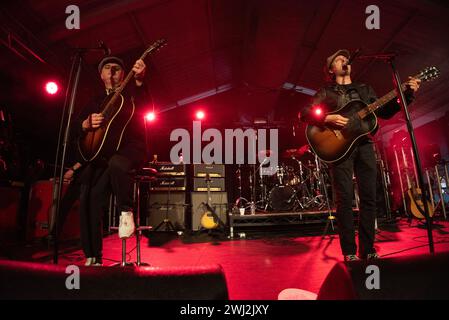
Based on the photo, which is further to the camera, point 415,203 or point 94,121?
point 415,203

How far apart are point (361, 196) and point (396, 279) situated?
75.7 inches

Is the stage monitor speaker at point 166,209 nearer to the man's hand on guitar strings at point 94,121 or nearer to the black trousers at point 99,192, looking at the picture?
the black trousers at point 99,192

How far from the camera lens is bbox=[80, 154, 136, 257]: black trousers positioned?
211 cm

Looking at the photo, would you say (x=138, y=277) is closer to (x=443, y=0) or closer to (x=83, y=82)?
(x=83, y=82)

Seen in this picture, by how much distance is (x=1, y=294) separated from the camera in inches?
20.8

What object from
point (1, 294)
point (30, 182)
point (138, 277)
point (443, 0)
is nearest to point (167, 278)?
point (138, 277)

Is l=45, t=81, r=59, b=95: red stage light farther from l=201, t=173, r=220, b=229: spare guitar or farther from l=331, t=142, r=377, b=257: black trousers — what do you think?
l=331, t=142, r=377, b=257: black trousers

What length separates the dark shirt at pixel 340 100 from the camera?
2355 millimetres

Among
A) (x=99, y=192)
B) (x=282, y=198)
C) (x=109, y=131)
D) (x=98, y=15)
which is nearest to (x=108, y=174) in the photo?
(x=99, y=192)

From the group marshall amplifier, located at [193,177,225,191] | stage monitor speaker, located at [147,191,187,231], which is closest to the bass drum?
marshall amplifier, located at [193,177,225,191]

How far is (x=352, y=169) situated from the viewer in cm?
229

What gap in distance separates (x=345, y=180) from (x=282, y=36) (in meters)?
5.34

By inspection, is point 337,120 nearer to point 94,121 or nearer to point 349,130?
point 349,130

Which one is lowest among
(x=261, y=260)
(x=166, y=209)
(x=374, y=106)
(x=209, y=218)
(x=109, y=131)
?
(x=261, y=260)
